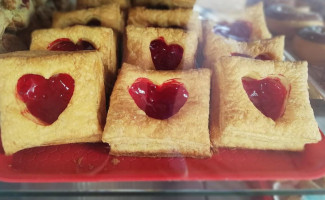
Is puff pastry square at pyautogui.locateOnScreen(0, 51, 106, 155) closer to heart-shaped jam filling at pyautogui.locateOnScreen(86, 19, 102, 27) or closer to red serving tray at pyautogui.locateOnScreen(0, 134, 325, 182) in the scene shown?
red serving tray at pyautogui.locateOnScreen(0, 134, 325, 182)

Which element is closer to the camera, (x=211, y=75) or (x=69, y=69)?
(x=69, y=69)

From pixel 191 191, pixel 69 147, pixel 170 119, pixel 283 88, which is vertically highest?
pixel 283 88

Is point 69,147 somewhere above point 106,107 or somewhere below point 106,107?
below

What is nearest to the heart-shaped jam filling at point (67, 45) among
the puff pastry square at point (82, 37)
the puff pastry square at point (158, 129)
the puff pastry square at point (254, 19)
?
the puff pastry square at point (82, 37)

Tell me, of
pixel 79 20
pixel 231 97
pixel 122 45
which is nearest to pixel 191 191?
pixel 231 97

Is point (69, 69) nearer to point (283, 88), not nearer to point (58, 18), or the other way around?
point (58, 18)

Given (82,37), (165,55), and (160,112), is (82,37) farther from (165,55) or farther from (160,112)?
(160,112)

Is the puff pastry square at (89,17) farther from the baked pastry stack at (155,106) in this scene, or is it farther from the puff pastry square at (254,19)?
the puff pastry square at (254,19)
